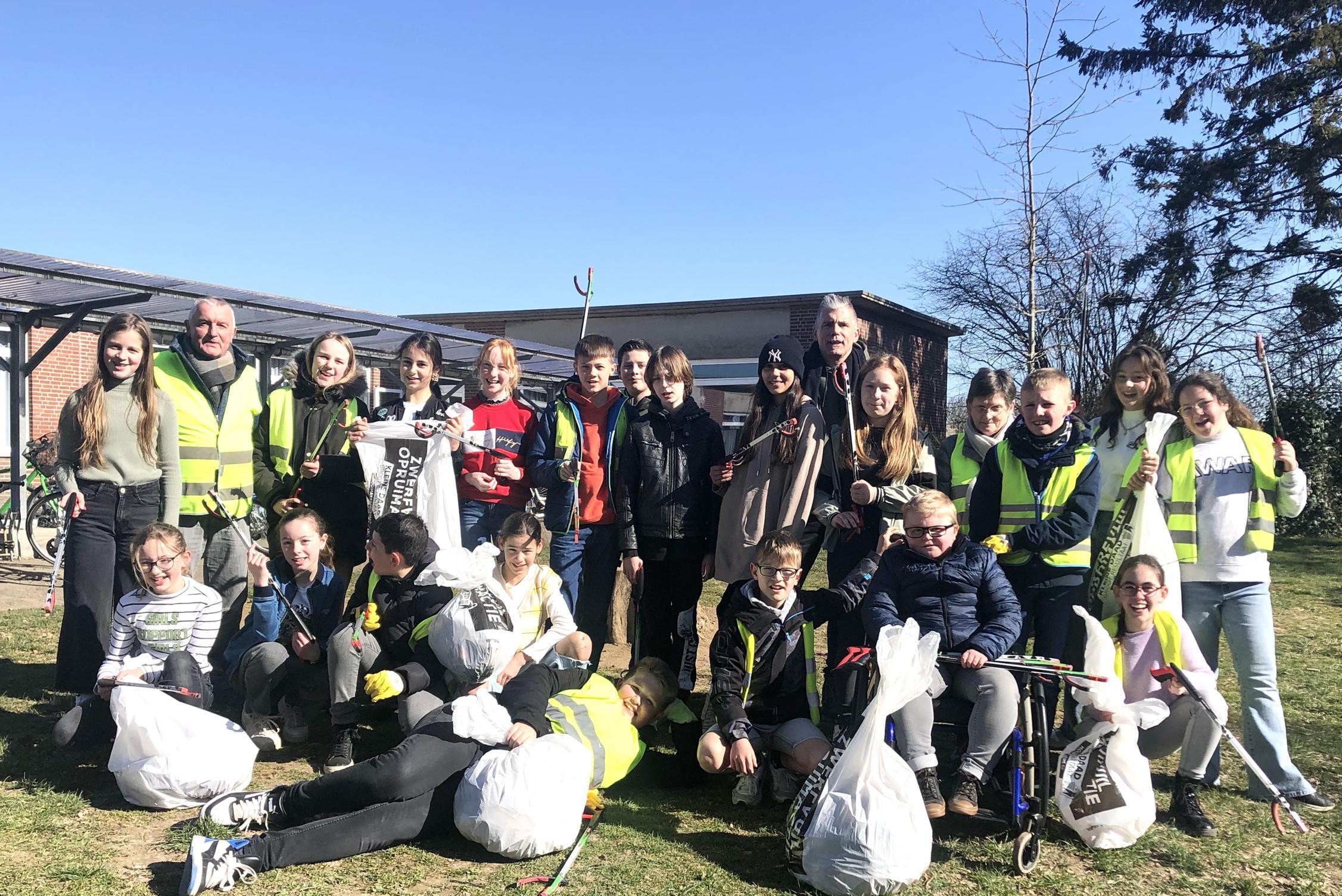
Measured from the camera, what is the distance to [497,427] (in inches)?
193

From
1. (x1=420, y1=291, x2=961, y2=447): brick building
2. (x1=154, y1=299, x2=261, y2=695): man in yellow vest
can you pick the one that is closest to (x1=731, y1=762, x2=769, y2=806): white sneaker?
(x1=154, y1=299, x2=261, y2=695): man in yellow vest

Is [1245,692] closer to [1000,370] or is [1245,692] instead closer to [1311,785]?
[1311,785]

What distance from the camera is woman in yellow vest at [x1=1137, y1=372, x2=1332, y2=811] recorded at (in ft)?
12.9

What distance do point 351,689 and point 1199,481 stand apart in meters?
3.56

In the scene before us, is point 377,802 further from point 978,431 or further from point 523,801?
point 978,431

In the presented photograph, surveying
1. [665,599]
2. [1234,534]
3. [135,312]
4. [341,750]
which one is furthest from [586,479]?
[135,312]

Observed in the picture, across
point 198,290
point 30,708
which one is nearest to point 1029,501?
point 30,708

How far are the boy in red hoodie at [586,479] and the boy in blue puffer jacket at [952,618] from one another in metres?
1.50

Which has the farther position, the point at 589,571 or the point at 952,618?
the point at 589,571

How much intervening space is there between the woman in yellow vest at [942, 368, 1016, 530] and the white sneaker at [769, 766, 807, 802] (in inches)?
Answer: 51.3

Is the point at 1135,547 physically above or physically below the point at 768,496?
below

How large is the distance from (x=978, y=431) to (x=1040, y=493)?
20.9 inches

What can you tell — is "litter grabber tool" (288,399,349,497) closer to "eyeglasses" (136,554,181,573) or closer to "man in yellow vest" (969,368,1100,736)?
"eyeglasses" (136,554,181,573)

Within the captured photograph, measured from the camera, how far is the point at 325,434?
4.77m
